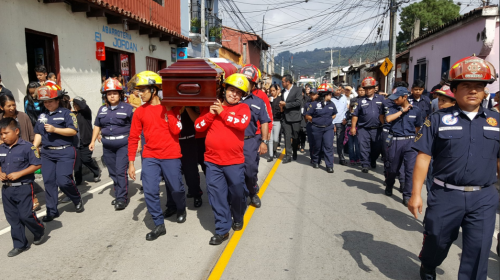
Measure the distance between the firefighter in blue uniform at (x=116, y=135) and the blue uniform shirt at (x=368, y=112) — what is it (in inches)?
192

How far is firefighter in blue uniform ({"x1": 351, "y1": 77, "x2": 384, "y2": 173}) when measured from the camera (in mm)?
8352

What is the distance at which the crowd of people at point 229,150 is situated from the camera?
316cm

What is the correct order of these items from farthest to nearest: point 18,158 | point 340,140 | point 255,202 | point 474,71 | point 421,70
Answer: point 421,70 → point 340,140 → point 255,202 → point 18,158 → point 474,71

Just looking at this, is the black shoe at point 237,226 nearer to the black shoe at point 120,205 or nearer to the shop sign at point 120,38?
the black shoe at point 120,205

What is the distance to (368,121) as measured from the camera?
329 inches

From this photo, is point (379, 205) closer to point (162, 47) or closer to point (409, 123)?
point (409, 123)

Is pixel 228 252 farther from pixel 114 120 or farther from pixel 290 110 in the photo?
pixel 290 110

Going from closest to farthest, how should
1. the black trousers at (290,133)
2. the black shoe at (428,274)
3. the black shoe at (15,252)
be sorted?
1. the black shoe at (428,274)
2. the black shoe at (15,252)
3. the black trousers at (290,133)

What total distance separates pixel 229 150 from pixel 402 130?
11.5 feet

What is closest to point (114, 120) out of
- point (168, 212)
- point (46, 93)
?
point (46, 93)

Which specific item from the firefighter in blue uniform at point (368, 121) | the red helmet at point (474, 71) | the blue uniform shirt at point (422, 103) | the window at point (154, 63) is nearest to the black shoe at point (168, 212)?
the red helmet at point (474, 71)

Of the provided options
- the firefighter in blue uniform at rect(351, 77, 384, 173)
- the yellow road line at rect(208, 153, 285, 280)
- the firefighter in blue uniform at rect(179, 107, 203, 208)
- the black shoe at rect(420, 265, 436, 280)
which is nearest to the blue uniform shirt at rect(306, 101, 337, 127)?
the firefighter in blue uniform at rect(351, 77, 384, 173)

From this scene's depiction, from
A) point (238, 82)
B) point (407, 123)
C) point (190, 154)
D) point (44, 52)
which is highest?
point (44, 52)

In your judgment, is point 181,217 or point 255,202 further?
point 255,202
